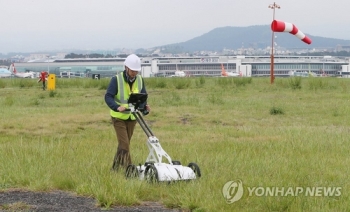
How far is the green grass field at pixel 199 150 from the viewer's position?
6.40 meters

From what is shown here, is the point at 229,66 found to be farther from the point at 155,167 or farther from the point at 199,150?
the point at 155,167

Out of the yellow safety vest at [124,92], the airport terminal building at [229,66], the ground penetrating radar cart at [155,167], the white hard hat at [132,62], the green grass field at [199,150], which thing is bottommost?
the airport terminal building at [229,66]

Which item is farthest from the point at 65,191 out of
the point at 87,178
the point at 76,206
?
the point at 76,206

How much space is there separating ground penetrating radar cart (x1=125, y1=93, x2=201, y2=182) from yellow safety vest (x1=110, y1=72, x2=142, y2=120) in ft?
0.91

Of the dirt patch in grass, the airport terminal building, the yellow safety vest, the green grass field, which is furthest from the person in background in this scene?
the airport terminal building

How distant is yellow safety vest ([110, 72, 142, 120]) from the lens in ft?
25.7

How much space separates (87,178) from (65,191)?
367mm

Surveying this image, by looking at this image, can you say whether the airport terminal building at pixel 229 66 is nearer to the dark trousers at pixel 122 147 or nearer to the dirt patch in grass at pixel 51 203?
the dark trousers at pixel 122 147

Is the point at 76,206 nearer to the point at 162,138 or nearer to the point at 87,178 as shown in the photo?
the point at 87,178

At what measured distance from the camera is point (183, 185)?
269 inches

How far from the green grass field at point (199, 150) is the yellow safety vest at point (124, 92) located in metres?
0.77

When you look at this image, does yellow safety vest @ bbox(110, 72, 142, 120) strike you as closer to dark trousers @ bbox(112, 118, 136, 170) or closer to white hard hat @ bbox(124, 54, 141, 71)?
dark trousers @ bbox(112, 118, 136, 170)

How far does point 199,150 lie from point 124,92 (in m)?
2.52

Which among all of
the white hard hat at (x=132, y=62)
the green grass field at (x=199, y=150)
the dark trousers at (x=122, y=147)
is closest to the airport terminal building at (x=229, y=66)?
the green grass field at (x=199, y=150)
